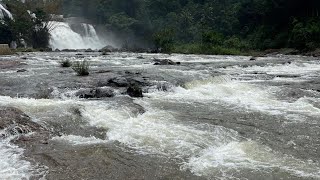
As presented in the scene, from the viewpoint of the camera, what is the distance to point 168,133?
7148 mm

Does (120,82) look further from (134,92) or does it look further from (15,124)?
(15,124)

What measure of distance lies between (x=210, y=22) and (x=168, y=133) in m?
52.7

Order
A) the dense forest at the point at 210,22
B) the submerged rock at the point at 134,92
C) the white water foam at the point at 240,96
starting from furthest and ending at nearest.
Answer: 1. the dense forest at the point at 210,22
2. the submerged rock at the point at 134,92
3. the white water foam at the point at 240,96

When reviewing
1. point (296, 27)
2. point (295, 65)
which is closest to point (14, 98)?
point (295, 65)

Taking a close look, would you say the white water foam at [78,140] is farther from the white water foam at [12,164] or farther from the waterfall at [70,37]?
the waterfall at [70,37]

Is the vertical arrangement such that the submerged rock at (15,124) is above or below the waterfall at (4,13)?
below

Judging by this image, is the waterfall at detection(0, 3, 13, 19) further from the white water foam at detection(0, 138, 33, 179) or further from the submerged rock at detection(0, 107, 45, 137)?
the white water foam at detection(0, 138, 33, 179)

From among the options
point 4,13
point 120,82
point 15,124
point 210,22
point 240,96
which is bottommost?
point 240,96

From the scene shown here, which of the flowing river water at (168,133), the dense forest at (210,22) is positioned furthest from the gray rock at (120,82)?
the dense forest at (210,22)

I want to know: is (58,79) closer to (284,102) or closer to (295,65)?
(284,102)

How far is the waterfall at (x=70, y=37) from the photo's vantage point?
5679 centimetres

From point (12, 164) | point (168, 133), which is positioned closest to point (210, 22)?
point (168, 133)

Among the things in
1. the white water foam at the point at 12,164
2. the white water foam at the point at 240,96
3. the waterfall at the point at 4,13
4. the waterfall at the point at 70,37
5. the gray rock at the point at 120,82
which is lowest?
the white water foam at the point at 12,164

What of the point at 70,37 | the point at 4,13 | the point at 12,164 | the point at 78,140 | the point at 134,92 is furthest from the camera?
the point at 70,37
